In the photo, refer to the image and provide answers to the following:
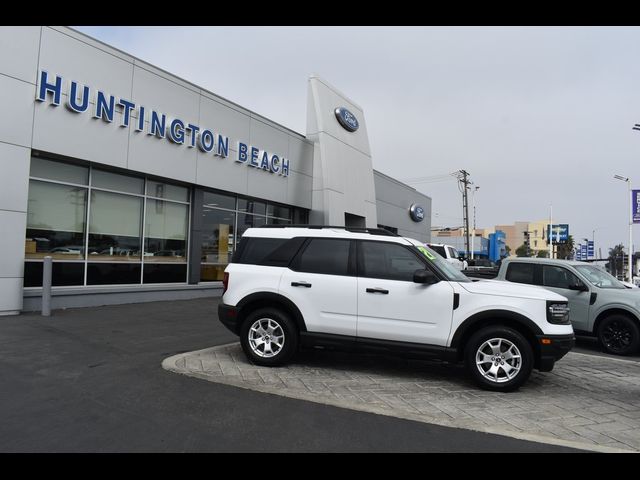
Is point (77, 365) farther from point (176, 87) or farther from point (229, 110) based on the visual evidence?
point (229, 110)

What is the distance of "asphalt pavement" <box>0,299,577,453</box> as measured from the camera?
361 centimetres

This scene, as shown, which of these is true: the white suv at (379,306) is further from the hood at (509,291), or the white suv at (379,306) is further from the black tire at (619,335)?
the black tire at (619,335)

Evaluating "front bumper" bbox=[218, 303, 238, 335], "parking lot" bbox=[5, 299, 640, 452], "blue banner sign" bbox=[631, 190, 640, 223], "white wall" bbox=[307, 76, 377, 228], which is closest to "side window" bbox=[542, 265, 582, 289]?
"parking lot" bbox=[5, 299, 640, 452]

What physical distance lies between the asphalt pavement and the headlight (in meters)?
1.84

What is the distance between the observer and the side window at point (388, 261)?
568 centimetres

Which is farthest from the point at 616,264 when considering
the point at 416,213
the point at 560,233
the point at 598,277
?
the point at 598,277

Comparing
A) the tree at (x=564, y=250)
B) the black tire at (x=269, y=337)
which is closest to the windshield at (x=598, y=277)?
the black tire at (x=269, y=337)

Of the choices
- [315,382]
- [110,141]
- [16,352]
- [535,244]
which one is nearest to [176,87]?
[110,141]

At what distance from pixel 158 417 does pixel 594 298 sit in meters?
7.77

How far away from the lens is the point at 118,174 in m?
12.1

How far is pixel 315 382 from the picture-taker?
17.8 feet

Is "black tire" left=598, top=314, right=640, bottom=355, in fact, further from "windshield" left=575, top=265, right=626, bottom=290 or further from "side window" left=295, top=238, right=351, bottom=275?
"side window" left=295, top=238, right=351, bottom=275

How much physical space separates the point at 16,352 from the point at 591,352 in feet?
31.6

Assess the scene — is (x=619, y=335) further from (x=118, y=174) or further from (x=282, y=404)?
(x=118, y=174)
